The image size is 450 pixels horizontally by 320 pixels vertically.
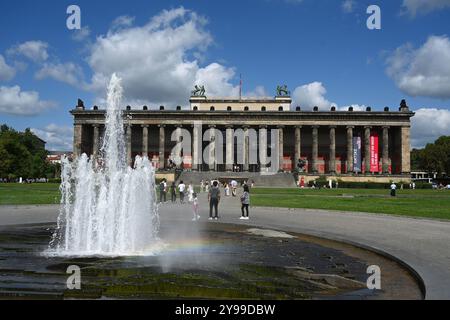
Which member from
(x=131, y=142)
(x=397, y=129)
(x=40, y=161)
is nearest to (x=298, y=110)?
(x=397, y=129)

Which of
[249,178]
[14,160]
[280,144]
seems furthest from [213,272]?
[14,160]

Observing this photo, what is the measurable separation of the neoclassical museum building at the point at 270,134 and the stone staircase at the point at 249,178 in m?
8.34

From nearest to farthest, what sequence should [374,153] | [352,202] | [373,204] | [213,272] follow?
[213,272] → [373,204] → [352,202] → [374,153]

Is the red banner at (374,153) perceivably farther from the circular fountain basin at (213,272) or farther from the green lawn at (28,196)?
the circular fountain basin at (213,272)

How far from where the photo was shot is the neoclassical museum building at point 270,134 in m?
94.3

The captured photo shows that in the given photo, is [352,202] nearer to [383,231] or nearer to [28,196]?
[383,231]

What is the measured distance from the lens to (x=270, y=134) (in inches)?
4006

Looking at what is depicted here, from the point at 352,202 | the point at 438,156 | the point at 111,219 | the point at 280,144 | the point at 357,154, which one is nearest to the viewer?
the point at 111,219

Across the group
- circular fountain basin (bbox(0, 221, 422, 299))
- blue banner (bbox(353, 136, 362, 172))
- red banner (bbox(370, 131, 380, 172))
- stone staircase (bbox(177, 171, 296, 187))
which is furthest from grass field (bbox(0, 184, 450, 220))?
red banner (bbox(370, 131, 380, 172))

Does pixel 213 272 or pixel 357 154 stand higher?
pixel 357 154

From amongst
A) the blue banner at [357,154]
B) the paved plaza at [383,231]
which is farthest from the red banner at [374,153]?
the paved plaza at [383,231]

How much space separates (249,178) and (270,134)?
22.9 m

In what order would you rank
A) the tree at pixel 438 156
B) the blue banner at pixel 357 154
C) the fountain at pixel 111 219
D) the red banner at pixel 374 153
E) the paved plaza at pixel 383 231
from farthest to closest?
1. the tree at pixel 438 156
2. the red banner at pixel 374 153
3. the blue banner at pixel 357 154
4. the fountain at pixel 111 219
5. the paved plaza at pixel 383 231

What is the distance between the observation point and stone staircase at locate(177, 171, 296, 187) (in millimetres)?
80812
